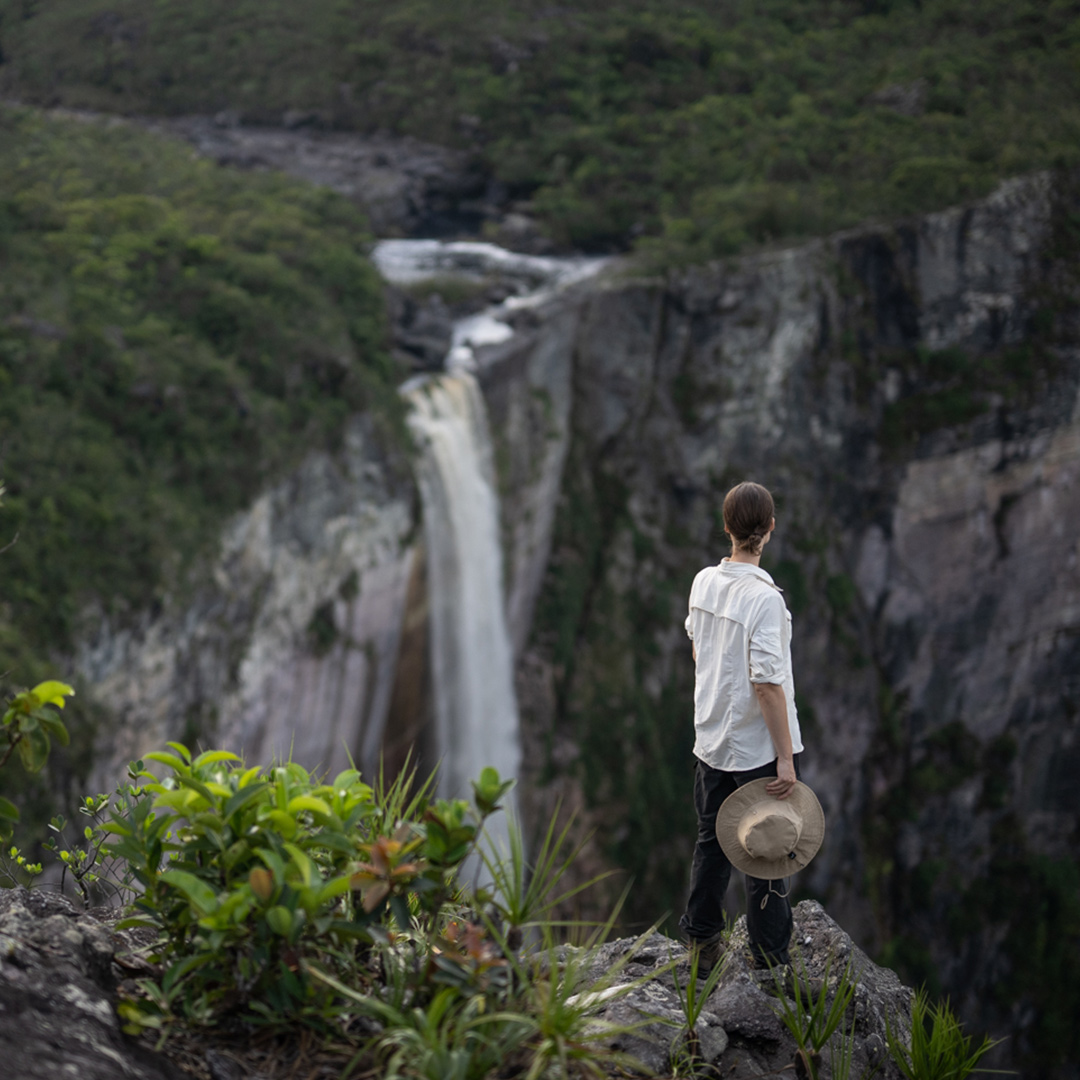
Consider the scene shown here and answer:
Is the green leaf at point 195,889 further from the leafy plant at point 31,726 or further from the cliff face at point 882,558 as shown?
the cliff face at point 882,558

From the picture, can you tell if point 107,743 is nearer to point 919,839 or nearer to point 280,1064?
point 280,1064

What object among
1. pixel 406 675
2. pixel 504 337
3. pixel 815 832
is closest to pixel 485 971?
pixel 815 832

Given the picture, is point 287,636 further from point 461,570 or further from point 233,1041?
point 233,1041

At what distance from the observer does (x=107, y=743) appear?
866 cm

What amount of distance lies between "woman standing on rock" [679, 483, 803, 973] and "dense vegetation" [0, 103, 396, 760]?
5.99m

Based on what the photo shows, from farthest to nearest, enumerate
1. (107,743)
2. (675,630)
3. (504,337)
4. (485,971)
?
(675,630)
(504,337)
(107,743)
(485,971)

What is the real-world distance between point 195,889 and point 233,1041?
1.48 ft

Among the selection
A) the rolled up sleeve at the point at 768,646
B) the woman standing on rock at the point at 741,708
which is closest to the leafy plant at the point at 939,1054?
the woman standing on rock at the point at 741,708

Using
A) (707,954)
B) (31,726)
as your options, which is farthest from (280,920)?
(707,954)

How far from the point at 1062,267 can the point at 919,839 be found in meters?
12.9

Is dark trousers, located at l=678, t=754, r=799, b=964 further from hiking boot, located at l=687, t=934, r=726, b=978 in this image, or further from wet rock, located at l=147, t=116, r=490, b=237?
wet rock, located at l=147, t=116, r=490, b=237

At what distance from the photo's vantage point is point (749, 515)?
315 centimetres

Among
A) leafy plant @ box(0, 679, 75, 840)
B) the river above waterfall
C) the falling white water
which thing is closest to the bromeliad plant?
leafy plant @ box(0, 679, 75, 840)

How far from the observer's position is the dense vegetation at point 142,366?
8.71 meters
